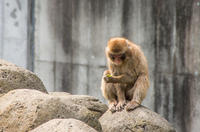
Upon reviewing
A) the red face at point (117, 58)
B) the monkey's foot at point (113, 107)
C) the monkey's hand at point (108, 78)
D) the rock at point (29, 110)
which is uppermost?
the red face at point (117, 58)

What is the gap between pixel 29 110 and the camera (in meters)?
5.33

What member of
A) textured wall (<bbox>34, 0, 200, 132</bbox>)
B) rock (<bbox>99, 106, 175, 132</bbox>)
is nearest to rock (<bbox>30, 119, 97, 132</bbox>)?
rock (<bbox>99, 106, 175, 132</bbox>)

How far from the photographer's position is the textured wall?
9703mm

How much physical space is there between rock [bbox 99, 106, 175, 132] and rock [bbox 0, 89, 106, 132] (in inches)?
22.1

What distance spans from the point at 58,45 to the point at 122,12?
185cm

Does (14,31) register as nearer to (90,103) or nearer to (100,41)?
(100,41)

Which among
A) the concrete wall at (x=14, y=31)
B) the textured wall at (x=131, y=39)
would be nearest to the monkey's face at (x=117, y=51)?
the textured wall at (x=131, y=39)

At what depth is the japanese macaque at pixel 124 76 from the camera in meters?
6.75

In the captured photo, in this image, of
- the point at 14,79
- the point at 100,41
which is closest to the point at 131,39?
the point at 100,41

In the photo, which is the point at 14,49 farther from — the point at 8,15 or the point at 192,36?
the point at 192,36

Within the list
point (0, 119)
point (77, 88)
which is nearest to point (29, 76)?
point (0, 119)

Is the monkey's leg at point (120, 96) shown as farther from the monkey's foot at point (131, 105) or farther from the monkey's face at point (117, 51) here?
the monkey's face at point (117, 51)

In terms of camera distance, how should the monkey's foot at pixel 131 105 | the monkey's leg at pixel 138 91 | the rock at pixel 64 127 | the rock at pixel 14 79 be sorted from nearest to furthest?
the rock at pixel 64 127 → the rock at pixel 14 79 → the monkey's foot at pixel 131 105 → the monkey's leg at pixel 138 91

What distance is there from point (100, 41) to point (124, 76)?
12.0 feet
